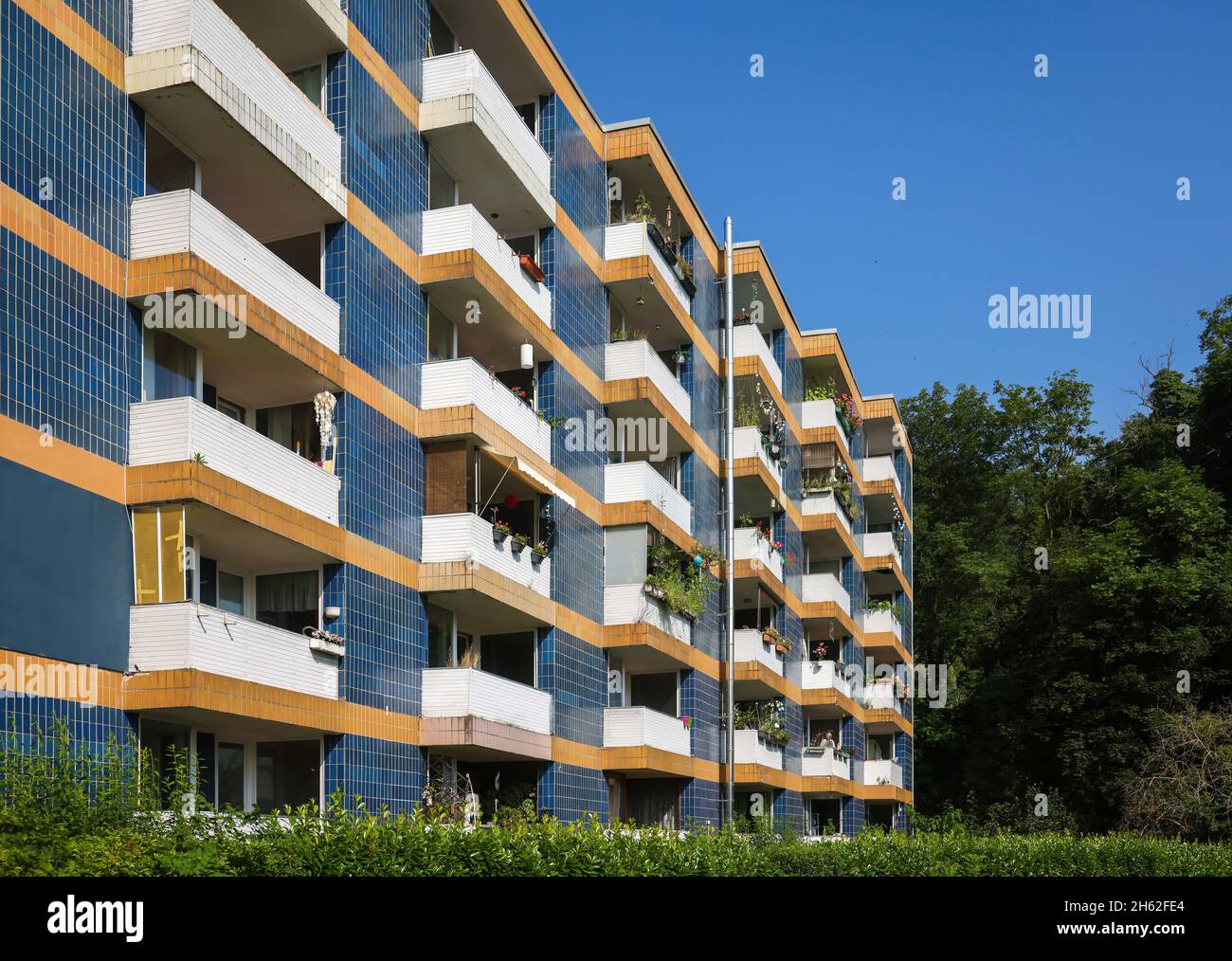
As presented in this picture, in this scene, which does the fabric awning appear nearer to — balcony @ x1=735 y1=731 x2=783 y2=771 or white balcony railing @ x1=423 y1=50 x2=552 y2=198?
white balcony railing @ x1=423 y1=50 x2=552 y2=198

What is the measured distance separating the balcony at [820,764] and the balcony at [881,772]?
18.1 feet

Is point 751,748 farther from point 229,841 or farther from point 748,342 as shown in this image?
point 229,841

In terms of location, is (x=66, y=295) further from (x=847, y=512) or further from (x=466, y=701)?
(x=847, y=512)

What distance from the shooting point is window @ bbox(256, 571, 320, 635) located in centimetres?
2083

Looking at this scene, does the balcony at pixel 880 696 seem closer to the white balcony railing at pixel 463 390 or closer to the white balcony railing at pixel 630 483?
the white balcony railing at pixel 630 483

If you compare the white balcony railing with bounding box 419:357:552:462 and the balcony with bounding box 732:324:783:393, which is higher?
the balcony with bounding box 732:324:783:393

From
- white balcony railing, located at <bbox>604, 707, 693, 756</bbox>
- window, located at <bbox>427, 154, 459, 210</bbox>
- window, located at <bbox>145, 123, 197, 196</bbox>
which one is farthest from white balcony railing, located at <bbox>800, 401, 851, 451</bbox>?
window, located at <bbox>145, 123, 197, 196</bbox>

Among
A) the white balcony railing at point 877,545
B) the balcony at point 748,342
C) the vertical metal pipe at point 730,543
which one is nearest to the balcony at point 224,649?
the vertical metal pipe at point 730,543

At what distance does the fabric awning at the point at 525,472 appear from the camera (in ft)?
80.0

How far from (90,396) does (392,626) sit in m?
7.11

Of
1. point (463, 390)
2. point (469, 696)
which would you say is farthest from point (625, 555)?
point (469, 696)

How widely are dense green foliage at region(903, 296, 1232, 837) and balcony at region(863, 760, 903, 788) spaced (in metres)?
3.78

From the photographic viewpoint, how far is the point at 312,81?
2184cm
